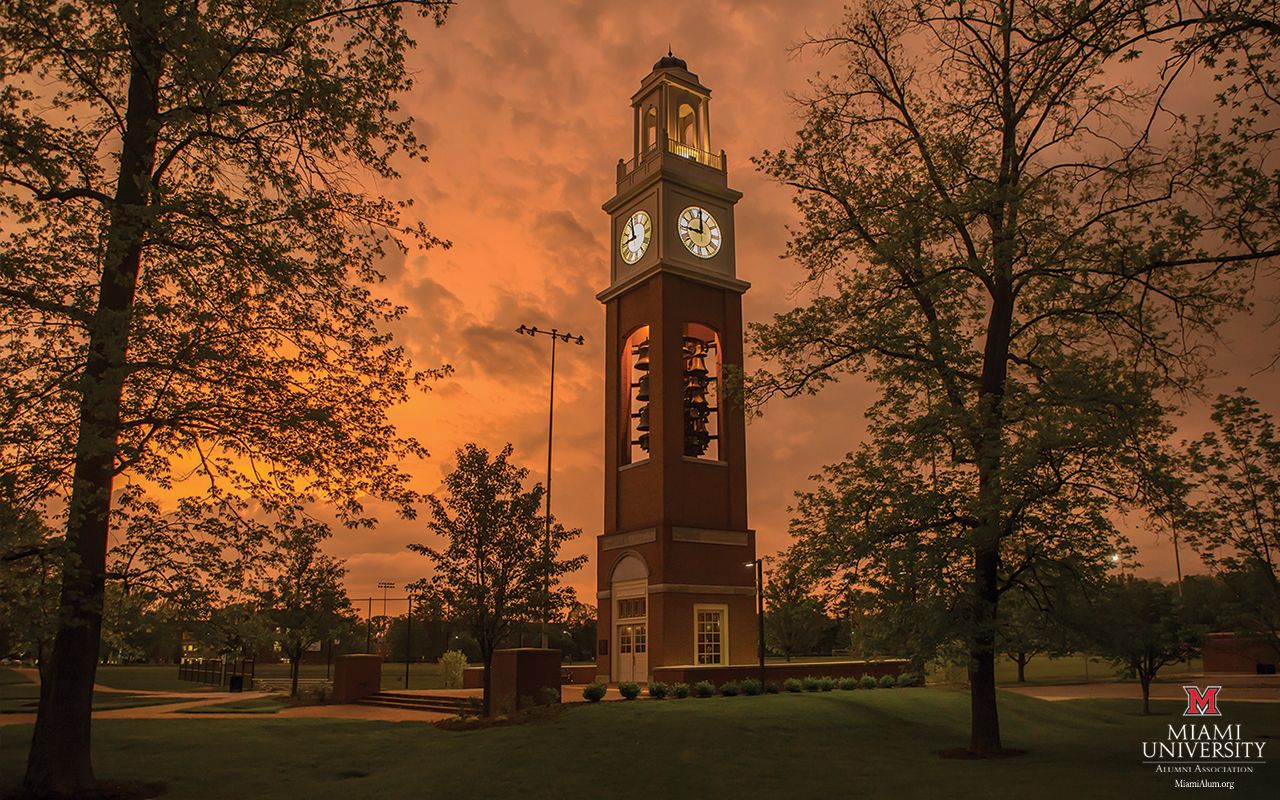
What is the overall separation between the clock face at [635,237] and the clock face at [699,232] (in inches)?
54.4

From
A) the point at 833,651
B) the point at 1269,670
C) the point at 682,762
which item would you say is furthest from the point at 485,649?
the point at 833,651

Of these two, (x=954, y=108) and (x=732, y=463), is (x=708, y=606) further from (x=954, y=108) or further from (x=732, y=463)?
(x=954, y=108)

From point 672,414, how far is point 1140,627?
1903 centimetres

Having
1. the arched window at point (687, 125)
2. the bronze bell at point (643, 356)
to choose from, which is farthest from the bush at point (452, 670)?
the arched window at point (687, 125)

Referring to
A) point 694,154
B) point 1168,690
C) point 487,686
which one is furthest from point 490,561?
point 1168,690

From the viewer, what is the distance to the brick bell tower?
34.3 m

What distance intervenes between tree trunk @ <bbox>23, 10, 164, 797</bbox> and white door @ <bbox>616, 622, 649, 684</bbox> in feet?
72.4

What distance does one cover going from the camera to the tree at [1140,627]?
56.3 feet

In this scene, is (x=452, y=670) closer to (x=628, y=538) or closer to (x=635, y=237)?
(x=628, y=538)

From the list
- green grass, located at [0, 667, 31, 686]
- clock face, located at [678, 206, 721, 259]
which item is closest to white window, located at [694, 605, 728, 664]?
clock face, located at [678, 206, 721, 259]

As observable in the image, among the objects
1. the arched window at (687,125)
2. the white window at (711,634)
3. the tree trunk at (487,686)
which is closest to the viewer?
the tree trunk at (487,686)

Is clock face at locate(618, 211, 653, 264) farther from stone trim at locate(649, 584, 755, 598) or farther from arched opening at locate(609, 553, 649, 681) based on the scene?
stone trim at locate(649, 584, 755, 598)

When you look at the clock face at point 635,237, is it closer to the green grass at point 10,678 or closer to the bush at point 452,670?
the bush at point 452,670

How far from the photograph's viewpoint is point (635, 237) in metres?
38.3
